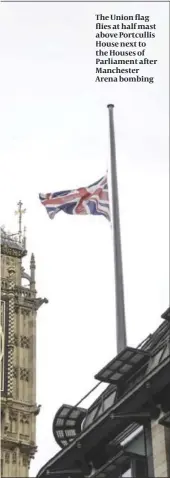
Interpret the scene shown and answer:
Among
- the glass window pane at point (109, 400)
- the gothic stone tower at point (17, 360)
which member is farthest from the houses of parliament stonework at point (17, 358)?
the glass window pane at point (109, 400)

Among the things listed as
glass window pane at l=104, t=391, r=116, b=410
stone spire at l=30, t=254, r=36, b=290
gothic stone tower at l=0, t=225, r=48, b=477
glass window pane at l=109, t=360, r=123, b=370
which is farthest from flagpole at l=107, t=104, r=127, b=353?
stone spire at l=30, t=254, r=36, b=290

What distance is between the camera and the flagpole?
172 ft

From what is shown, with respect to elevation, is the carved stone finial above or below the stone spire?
below

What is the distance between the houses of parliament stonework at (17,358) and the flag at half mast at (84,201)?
172 ft

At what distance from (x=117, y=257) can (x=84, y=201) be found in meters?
4.61

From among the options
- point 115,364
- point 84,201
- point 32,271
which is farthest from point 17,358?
point 115,364

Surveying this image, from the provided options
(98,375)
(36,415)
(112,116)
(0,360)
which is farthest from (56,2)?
(36,415)

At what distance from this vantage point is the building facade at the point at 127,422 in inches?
1651

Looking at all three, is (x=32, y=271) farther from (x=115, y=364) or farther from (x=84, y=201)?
(x=115, y=364)

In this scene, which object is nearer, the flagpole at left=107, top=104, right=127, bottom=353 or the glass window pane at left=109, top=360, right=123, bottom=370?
the glass window pane at left=109, top=360, right=123, bottom=370

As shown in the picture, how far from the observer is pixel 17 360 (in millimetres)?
122812

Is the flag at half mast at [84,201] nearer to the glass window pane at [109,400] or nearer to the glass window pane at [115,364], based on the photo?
the glass window pane at [109,400]

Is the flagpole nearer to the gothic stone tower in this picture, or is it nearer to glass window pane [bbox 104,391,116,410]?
glass window pane [bbox 104,391,116,410]

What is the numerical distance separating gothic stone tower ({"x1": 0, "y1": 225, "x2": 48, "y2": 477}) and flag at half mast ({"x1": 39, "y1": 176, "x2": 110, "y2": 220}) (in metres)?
55.8
